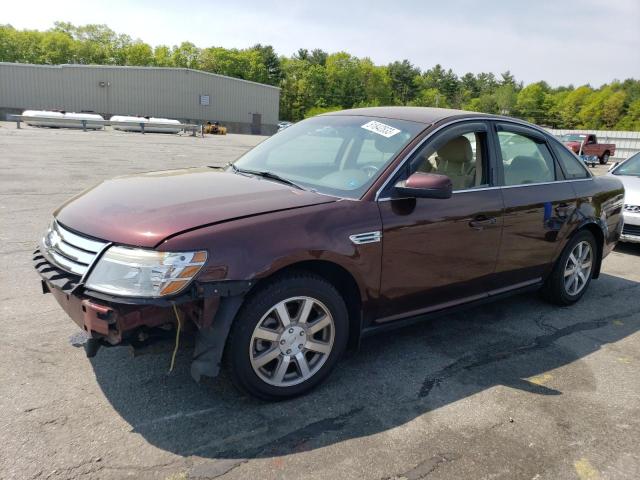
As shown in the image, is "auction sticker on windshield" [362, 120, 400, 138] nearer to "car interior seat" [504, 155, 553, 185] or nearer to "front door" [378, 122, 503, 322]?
"front door" [378, 122, 503, 322]

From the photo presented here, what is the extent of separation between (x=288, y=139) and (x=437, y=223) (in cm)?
147

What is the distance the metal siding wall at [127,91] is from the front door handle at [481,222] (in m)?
54.1

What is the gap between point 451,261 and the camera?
3.65 metres

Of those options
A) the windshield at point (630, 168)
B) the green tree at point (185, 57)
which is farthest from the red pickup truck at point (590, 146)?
the green tree at point (185, 57)

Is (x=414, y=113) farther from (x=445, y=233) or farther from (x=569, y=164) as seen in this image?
(x=569, y=164)

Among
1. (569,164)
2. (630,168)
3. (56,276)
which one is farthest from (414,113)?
(630,168)

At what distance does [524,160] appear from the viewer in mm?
4383

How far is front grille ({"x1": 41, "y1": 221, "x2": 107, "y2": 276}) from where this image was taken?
2.69 metres

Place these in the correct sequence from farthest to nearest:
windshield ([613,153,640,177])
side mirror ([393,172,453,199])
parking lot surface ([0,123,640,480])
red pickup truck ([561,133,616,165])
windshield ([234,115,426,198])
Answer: red pickup truck ([561,133,616,165]) → windshield ([613,153,640,177]) → windshield ([234,115,426,198]) → side mirror ([393,172,453,199]) → parking lot surface ([0,123,640,480])

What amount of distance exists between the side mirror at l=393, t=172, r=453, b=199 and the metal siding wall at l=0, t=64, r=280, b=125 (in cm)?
5438

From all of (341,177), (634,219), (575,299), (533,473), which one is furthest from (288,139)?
(634,219)

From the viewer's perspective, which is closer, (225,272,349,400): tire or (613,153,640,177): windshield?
(225,272,349,400): tire

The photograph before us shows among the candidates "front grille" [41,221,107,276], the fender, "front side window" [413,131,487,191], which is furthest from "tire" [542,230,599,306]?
"front grille" [41,221,107,276]

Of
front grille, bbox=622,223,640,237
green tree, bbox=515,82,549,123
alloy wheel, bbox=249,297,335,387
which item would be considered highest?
green tree, bbox=515,82,549,123
